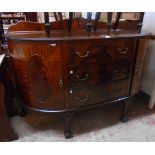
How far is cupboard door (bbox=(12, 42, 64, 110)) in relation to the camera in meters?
1.05

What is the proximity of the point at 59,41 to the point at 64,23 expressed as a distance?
555mm

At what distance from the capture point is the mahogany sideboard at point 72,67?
1054 mm

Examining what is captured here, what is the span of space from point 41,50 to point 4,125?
630mm

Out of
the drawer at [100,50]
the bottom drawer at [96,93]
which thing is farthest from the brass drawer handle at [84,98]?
the drawer at [100,50]

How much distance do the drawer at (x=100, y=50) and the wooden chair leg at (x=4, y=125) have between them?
543 mm

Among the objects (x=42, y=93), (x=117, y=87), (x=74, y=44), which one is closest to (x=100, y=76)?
(x=117, y=87)

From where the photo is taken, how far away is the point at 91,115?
1.62 metres

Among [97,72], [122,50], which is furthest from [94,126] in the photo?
[122,50]

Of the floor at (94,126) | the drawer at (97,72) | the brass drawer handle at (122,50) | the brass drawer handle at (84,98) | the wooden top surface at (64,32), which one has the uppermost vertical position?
the wooden top surface at (64,32)

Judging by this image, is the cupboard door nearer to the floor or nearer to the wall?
the floor

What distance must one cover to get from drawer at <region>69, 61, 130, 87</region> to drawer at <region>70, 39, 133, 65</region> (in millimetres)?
42

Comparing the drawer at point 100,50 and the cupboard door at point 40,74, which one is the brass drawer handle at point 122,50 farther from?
the cupboard door at point 40,74

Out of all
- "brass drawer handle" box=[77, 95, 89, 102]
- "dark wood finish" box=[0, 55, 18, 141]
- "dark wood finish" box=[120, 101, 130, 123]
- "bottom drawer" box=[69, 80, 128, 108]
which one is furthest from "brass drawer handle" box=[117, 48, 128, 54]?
"dark wood finish" box=[0, 55, 18, 141]
